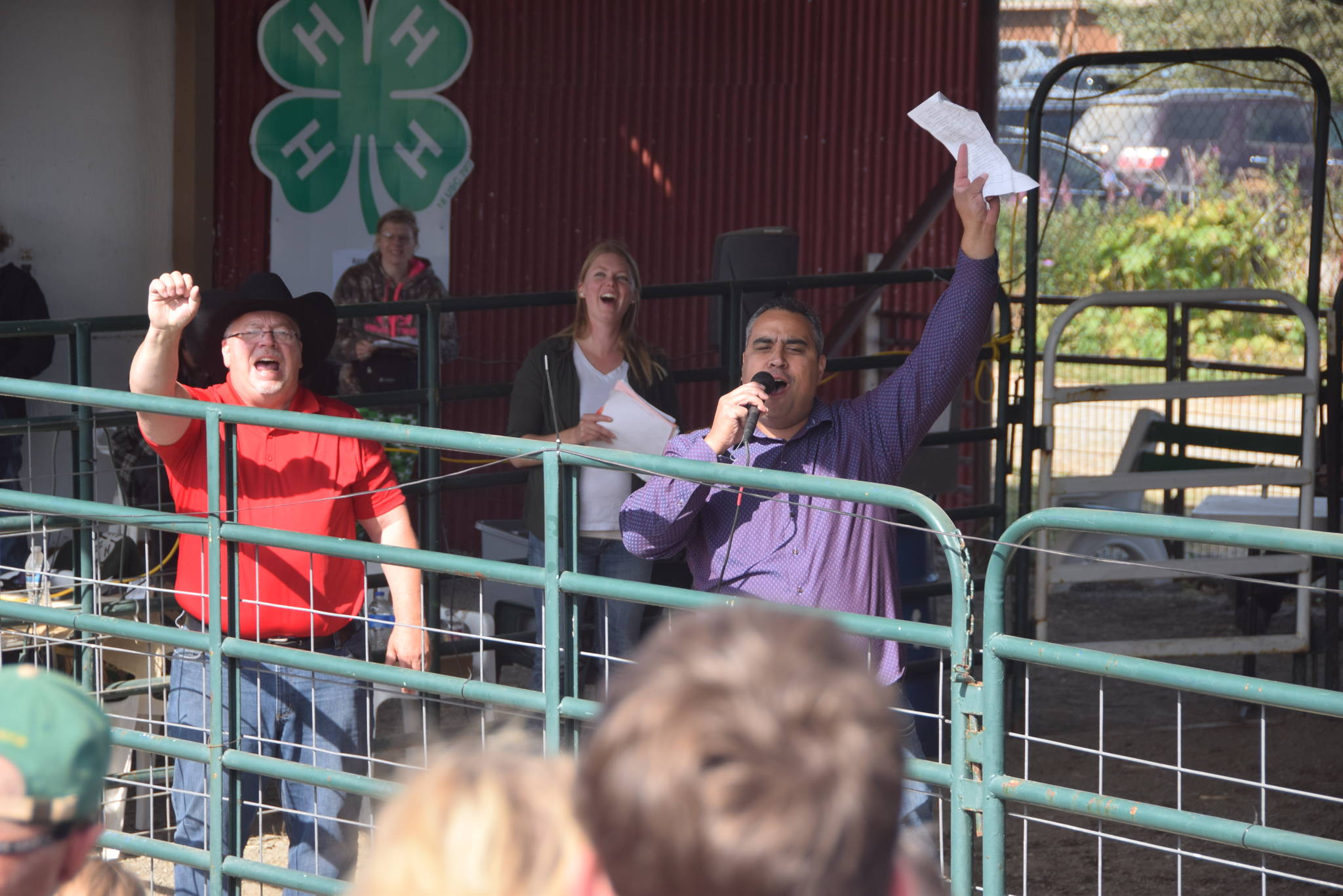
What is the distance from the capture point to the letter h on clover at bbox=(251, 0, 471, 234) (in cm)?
847

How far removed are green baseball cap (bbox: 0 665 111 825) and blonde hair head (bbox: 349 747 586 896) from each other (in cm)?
36

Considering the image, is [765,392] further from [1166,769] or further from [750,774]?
[750,774]

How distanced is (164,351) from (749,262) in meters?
2.88

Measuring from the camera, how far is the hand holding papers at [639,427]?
477cm

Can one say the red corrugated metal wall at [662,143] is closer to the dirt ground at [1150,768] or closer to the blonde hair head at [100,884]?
the dirt ground at [1150,768]

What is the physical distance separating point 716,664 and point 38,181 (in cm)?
741

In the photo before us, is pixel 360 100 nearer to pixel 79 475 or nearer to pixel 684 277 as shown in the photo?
pixel 684 277

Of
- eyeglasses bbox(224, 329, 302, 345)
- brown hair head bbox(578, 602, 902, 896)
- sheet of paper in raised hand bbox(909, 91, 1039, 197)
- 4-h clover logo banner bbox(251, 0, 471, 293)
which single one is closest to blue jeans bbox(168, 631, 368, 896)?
eyeglasses bbox(224, 329, 302, 345)

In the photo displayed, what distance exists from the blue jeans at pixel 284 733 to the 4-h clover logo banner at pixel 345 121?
15.9 feet

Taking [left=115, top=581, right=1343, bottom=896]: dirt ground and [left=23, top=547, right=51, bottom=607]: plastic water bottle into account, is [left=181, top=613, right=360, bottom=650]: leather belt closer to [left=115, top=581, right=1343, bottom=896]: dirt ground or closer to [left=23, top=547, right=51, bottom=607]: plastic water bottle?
[left=23, top=547, right=51, bottom=607]: plastic water bottle

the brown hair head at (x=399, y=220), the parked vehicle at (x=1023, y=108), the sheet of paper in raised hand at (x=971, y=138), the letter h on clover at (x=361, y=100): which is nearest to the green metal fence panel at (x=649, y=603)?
the sheet of paper in raised hand at (x=971, y=138)

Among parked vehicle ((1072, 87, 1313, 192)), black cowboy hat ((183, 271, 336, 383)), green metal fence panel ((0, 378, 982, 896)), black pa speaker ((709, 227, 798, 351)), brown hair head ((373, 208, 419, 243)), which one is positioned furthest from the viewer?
parked vehicle ((1072, 87, 1313, 192))

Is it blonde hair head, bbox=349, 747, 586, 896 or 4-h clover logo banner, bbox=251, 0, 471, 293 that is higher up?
4-h clover logo banner, bbox=251, 0, 471, 293

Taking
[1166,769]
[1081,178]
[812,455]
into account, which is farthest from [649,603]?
[1081,178]
